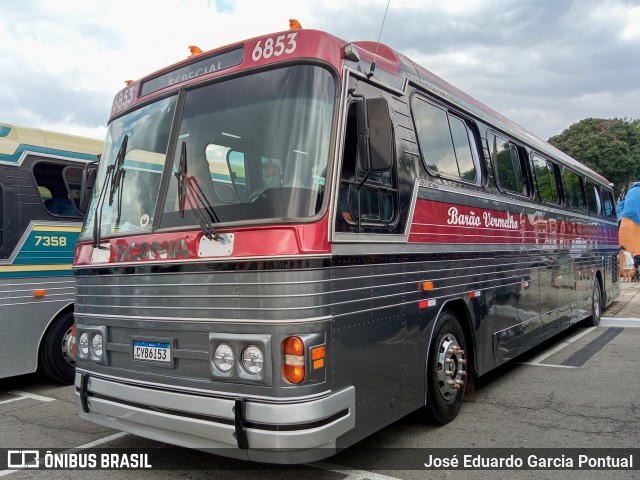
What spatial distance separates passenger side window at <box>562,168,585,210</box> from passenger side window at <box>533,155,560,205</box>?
68 cm

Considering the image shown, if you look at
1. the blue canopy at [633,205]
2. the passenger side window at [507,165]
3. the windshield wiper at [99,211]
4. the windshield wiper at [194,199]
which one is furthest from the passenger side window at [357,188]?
the blue canopy at [633,205]

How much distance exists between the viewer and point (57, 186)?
23.6 ft

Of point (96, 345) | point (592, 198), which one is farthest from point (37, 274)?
point (592, 198)

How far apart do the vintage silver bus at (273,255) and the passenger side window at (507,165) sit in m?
1.48

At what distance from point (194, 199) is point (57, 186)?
4314mm

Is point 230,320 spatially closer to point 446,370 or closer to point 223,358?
point 223,358

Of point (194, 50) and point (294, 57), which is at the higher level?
point (194, 50)

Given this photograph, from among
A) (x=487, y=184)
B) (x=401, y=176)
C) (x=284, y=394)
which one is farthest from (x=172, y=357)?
(x=487, y=184)

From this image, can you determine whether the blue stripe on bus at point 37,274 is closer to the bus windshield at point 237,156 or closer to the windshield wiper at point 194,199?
the bus windshield at point 237,156

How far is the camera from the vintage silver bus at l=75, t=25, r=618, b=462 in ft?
11.0

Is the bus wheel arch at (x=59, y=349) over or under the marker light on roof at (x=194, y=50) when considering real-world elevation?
under

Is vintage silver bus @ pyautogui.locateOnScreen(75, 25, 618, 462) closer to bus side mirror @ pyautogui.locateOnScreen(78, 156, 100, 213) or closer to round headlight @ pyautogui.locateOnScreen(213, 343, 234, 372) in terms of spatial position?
round headlight @ pyautogui.locateOnScreen(213, 343, 234, 372)

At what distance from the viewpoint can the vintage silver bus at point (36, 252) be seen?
21.3 ft

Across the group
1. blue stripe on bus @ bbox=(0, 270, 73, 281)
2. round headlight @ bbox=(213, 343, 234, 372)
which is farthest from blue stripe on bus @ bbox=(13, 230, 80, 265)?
round headlight @ bbox=(213, 343, 234, 372)
